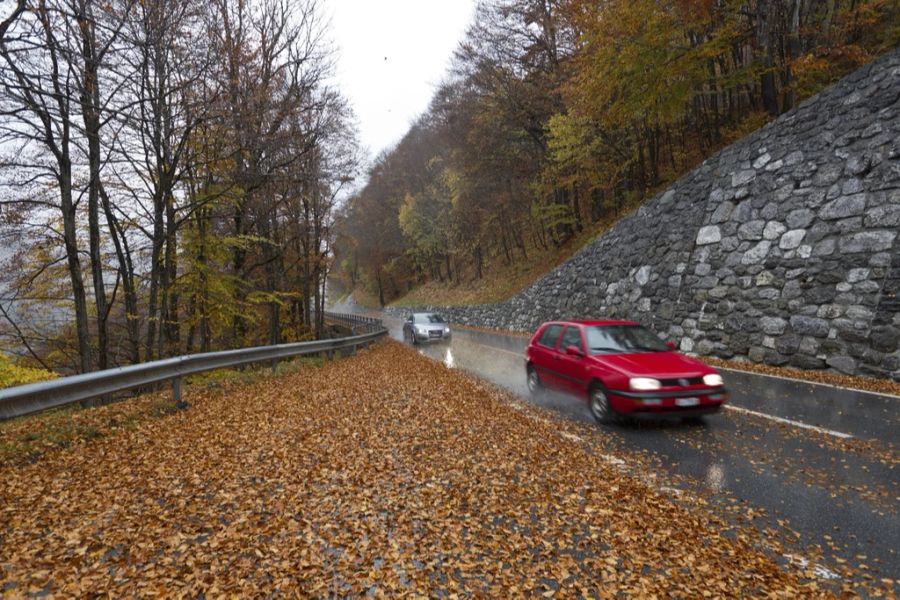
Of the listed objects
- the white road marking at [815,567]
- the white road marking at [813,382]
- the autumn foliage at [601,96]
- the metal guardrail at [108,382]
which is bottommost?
the white road marking at [813,382]

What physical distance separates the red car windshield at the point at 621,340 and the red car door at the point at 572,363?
21cm

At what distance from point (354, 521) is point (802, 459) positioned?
199 inches

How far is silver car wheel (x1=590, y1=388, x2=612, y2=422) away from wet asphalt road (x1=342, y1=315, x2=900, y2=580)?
0.18 metres

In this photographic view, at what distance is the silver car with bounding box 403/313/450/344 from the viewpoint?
21.9 meters

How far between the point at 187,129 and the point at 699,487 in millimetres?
12659

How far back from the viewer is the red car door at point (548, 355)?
8586mm

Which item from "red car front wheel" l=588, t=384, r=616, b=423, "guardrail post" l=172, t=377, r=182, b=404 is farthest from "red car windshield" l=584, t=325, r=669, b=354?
"guardrail post" l=172, t=377, r=182, b=404

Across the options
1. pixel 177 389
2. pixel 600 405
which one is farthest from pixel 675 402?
pixel 177 389

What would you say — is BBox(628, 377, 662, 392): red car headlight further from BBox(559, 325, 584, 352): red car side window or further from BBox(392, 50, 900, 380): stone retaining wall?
BBox(392, 50, 900, 380): stone retaining wall

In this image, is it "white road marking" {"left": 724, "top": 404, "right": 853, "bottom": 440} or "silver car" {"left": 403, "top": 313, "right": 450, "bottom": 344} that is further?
"silver car" {"left": 403, "top": 313, "right": 450, "bottom": 344}

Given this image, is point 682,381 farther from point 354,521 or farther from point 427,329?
point 427,329

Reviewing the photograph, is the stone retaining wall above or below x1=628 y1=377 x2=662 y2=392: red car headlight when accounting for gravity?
above

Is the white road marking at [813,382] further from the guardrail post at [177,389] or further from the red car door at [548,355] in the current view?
the guardrail post at [177,389]

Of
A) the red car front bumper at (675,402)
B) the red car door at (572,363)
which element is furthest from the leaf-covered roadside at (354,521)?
the red car door at (572,363)
